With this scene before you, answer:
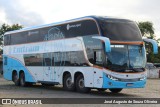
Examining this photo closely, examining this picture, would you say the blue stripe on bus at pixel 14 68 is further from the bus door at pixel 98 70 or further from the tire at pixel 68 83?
the bus door at pixel 98 70

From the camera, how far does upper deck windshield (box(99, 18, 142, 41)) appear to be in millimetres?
19703

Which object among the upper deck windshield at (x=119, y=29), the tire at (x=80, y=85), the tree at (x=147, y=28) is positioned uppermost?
the tree at (x=147, y=28)

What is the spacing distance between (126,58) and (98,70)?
4.74 ft

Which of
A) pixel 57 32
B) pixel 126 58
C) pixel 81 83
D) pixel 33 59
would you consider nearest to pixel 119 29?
pixel 126 58

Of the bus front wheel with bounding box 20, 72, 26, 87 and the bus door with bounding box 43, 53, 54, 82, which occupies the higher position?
the bus door with bounding box 43, 53, 54, 82

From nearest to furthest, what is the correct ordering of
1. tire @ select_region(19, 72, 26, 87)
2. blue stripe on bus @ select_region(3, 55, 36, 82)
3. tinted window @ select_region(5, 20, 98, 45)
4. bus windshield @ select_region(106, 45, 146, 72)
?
bus windshield @ select_region(106, 45, 146, 72), tinted window @ select_region(5, 20, 98, 45), blue stripe on bus @ select_region(3, 55, 36, 82), tire @ select_region(19, 72, 26, 87)

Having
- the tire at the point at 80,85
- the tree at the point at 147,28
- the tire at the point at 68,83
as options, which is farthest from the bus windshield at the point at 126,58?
the tree at the point at 147,28

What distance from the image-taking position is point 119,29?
2003 cm

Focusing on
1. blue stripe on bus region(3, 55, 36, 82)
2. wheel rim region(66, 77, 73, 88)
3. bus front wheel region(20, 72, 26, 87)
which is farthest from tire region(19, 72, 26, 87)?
wheel rim region(66, 77, 73, 88)

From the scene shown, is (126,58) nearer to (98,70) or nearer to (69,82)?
(98,70)

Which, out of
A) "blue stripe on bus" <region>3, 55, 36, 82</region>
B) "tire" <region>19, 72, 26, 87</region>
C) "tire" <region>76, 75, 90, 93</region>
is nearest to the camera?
"tire" <region>76, 75, 90, 93</region>

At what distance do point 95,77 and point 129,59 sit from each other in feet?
6.02

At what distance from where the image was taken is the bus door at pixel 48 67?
79.2ft

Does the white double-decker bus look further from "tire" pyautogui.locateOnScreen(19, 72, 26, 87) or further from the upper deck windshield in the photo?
"tire" pyautogui.locateOnScreen(19, 72, 26, 87)
